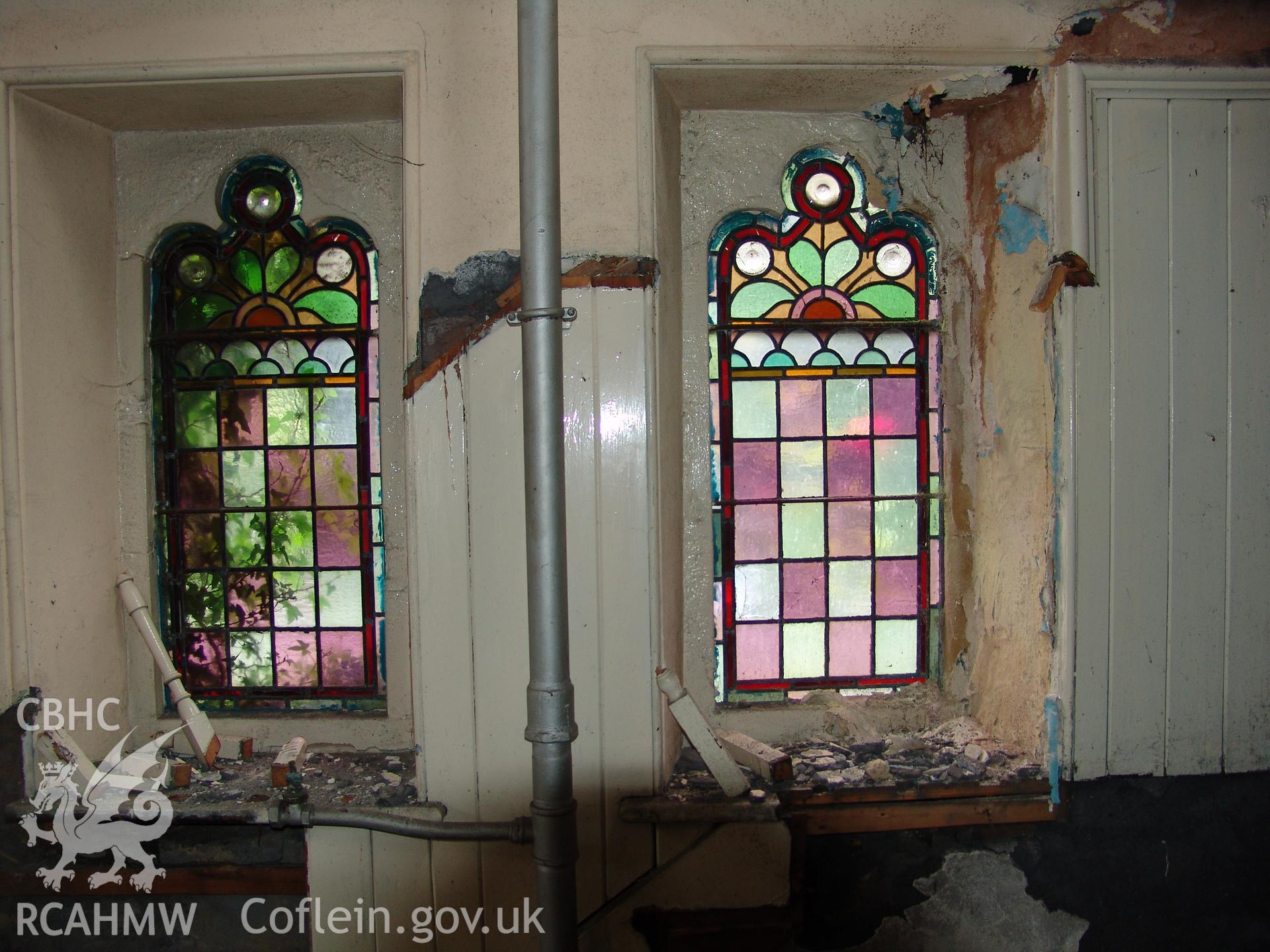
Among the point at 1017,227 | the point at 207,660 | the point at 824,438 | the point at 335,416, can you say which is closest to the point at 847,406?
the point at 824,438

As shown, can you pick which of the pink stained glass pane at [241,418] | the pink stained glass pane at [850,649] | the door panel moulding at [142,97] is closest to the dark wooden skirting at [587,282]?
the door panel moulding at [142,97]

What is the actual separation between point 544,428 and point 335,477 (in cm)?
91

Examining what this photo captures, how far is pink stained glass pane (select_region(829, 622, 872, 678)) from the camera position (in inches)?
80.0

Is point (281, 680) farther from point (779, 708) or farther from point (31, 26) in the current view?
point (31, 26)

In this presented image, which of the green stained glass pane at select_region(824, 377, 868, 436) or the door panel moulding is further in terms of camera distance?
the green stained glass pane at select_region(824, 377, 868, 436)

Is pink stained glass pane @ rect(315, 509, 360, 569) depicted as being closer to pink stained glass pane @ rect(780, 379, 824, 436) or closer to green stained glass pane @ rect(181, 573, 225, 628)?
green stained glass pane @ rect(181, 573, 225, 628)

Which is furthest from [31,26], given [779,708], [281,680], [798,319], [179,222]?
[779,708]

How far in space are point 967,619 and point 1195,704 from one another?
1.71 ft

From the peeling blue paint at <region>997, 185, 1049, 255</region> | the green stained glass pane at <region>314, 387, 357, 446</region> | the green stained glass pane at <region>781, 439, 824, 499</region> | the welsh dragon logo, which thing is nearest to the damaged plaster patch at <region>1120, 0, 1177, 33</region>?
the peeling blue paint at <region>997, 185, 1049, 255</region>

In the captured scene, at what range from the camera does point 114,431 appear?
78.2 inches

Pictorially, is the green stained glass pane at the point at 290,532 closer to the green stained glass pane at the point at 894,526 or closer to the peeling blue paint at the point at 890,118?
the green stained glass pane at the point at 894,526

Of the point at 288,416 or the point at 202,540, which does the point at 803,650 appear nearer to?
the point at 288,416

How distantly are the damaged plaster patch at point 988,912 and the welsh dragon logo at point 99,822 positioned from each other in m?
1.76

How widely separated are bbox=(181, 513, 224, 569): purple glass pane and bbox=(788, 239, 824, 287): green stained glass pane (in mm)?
1779
